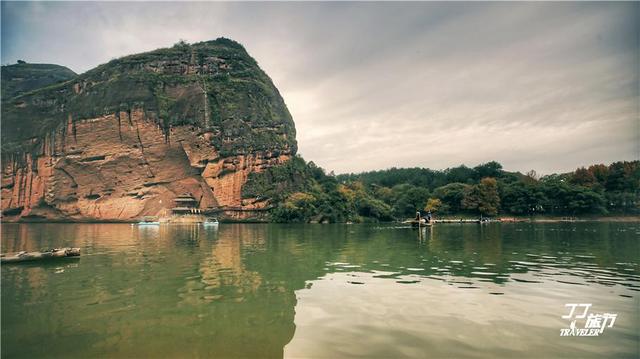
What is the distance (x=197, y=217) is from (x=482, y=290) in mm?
78856

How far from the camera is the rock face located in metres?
88.4

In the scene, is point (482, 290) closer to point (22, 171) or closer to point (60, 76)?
point (22, 171)

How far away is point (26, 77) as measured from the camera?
117188 mm

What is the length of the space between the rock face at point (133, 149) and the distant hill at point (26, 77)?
23.1 m

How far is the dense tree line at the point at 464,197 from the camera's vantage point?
8119 centimetres

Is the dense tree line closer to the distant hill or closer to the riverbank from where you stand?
the riverbank

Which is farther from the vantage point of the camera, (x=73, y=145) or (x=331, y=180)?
(x=331, y=180)

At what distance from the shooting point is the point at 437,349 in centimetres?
698

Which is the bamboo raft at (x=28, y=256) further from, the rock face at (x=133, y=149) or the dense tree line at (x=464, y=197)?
the rock face at (x=133, y=149)

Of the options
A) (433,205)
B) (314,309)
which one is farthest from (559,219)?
(314,309)

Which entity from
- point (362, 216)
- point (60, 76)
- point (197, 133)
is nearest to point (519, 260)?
point (362, 216)

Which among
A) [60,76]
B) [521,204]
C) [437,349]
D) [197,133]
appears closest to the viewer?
[437,349]

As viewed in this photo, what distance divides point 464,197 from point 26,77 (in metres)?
125

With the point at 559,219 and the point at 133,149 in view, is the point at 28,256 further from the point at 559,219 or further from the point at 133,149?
the point at 559,219
